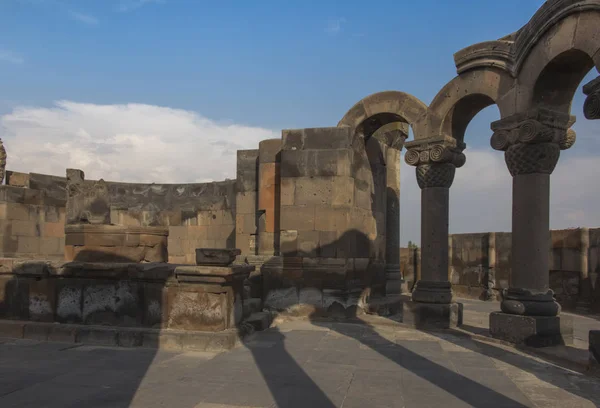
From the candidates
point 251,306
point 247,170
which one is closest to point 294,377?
point 251,306

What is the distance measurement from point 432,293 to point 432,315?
1.19ft

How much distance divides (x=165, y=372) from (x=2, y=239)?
428 inches

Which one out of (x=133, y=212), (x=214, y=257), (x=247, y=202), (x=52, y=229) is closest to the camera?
(x=214, y=257)

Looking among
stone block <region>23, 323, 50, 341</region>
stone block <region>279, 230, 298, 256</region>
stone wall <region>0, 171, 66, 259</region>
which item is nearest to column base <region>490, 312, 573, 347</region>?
stone block <region>279, 230, 298, 256</region>

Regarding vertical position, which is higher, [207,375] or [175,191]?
[175,191]

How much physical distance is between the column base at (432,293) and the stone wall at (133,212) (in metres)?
6.96

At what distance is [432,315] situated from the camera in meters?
8.42

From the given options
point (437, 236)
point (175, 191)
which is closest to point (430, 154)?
point (437, 236)

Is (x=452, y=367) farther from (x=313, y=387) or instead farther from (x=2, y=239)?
(x=2, y=239)

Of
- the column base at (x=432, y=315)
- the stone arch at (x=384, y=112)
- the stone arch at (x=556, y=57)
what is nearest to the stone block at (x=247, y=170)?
the stone arch at (x=384, y=112)

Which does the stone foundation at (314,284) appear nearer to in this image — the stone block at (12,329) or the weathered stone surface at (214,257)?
the weathered stone surface at (214,257)

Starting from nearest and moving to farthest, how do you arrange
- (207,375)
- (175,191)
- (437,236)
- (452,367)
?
(207,375) → (452,367) → (437,236) → (175,191)

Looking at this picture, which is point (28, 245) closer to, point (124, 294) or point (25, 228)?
point (25, 228)

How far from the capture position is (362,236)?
9.99 metres
